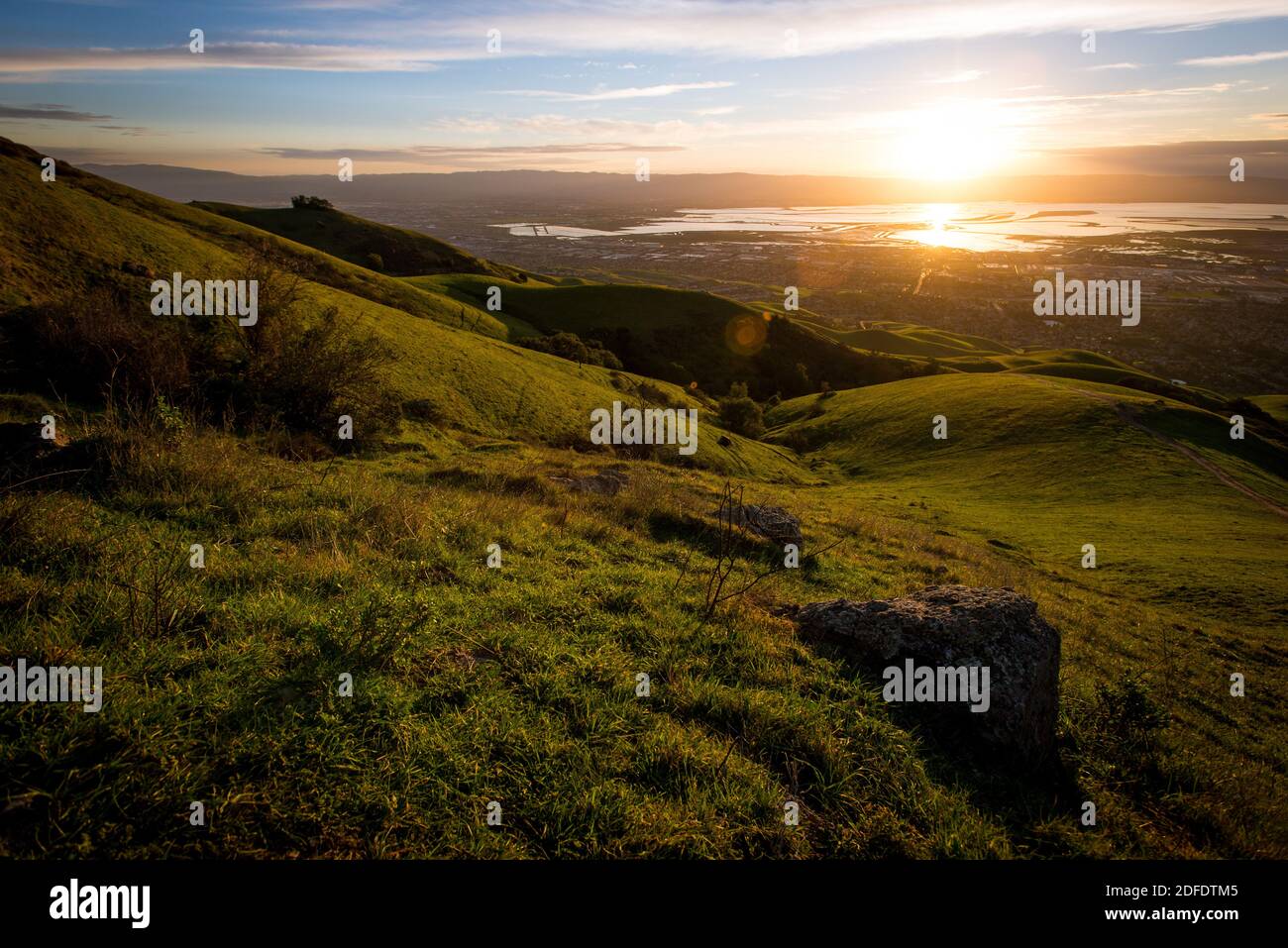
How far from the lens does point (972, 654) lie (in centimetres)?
699

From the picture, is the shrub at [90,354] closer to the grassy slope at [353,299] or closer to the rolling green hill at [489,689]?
A: the rolling green hill at [489,689]

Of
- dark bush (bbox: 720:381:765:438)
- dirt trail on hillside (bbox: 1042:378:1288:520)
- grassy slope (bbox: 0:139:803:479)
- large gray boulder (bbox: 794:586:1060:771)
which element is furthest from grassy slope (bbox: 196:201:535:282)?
large gray boulder (bbox: 794:586:1060:771)

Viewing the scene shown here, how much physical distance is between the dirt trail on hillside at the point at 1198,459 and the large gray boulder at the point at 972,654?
49.4 meters

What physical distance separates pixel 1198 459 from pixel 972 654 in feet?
194

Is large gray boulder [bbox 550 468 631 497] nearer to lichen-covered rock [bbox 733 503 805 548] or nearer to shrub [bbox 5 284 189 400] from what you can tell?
lichen-covered rock [bbox 733 503 805 548]

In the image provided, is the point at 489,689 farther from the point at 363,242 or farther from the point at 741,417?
the point at 363,242

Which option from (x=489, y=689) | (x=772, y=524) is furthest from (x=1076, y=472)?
(x=489, y=689)

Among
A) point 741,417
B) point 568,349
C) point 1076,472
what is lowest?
point 1076,472

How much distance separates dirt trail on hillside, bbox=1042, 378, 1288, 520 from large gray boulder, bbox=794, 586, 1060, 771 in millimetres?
49379

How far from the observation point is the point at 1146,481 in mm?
43750

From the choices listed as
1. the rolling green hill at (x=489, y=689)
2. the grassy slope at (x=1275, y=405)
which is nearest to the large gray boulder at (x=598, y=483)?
the rolling green hill at (x=489, y=689)

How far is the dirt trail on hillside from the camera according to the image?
134 ft

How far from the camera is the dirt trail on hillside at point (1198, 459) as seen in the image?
4097 centimetres
